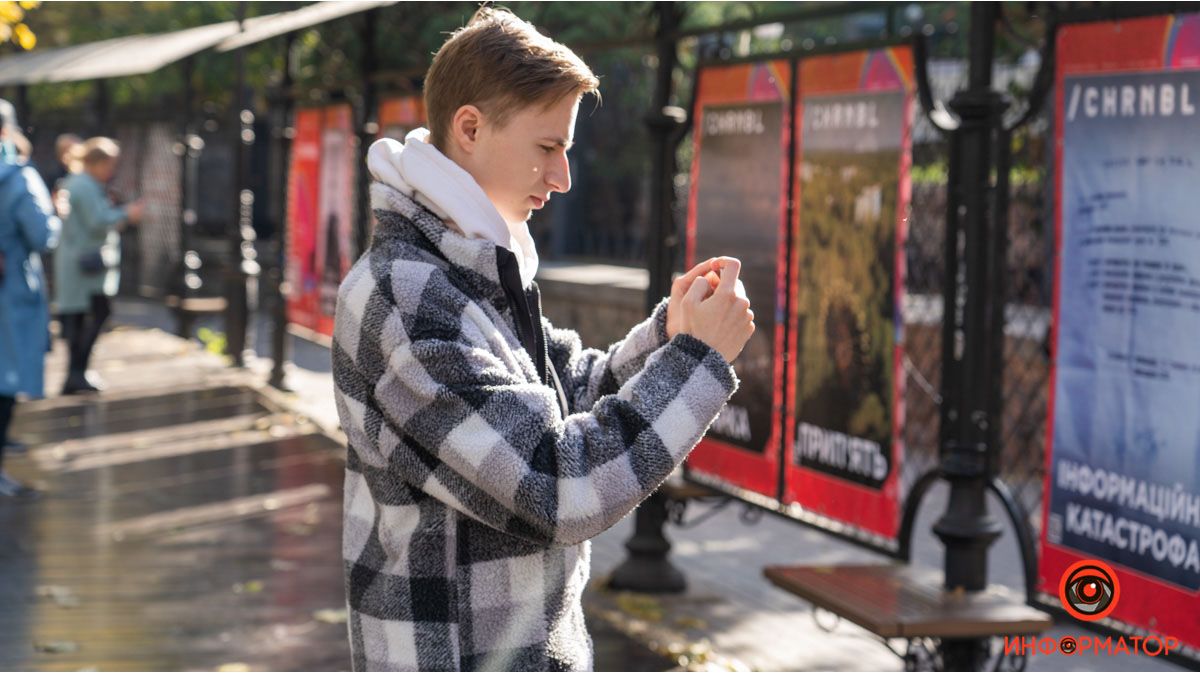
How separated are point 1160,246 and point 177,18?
2719cm

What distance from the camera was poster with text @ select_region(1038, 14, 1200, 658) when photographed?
435 centimetres

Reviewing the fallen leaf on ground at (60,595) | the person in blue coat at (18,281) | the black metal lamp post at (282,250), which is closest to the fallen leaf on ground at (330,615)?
the fallen leaf on ground at (60,595)

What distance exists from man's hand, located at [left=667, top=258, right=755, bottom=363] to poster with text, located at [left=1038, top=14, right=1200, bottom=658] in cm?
219

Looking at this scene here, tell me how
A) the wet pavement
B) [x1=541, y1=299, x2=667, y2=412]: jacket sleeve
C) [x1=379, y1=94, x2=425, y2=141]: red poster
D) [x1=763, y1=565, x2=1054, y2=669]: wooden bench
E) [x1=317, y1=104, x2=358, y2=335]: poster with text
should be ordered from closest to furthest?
[x1=541, y1=299, x2=667, y2=412]: jacket sleeve
[x1=763, y1=565, x2=1054, y2=669]: wooden bench
the wet pavement
[x1=379, y1=94, x2=425, y2=141]: red poster
[x1=317, y1=104, x2=358, y2=335]: poster with text

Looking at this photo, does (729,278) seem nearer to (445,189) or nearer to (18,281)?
(445,189)

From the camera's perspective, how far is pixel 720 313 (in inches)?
97.1

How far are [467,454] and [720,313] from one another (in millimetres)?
399

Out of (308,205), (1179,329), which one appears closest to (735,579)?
(1179,329)

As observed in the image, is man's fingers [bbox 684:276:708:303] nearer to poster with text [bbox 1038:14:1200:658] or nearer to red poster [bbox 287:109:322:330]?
poster with text [bbox 1038:14:1200:658]

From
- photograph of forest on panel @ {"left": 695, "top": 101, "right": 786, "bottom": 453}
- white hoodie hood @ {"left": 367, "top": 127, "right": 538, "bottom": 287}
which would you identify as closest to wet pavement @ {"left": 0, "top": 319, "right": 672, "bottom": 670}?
photograph of forest on panel @ {"left": 695, "top": 101, "right": 786, "bottom": 453}

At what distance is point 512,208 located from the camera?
2.58 metres

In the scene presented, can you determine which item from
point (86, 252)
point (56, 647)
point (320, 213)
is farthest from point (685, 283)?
point (86, 252)

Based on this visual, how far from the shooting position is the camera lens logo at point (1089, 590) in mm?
4598

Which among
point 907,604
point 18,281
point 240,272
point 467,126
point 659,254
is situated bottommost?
point 907,604
